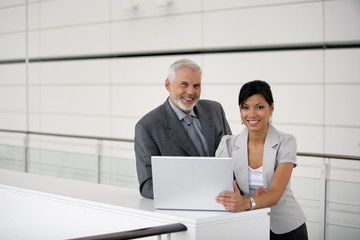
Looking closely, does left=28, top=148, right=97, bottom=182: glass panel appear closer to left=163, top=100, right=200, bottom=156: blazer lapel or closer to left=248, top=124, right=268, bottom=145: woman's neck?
left=163, top=100, right=200, bottom=156: blazer lapel

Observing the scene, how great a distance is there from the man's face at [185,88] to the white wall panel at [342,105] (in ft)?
10.4

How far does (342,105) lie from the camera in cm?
562

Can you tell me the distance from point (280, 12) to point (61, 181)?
3.89m

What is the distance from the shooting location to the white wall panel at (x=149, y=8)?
6.86m

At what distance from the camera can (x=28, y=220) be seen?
2959 mm

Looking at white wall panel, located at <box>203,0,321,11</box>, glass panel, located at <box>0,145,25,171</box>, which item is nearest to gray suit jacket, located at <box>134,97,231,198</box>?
white wall panel, located at <box>203,0,321,11</box>

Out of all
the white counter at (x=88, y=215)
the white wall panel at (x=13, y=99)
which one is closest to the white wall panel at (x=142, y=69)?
the white wall panel at (x=13, y=99)

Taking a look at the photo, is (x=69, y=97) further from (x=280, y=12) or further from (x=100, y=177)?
(x=280, y=12)

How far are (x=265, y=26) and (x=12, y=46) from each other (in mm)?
5842

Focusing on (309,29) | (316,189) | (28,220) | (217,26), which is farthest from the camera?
(217,26)

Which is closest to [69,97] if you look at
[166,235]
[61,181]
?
[61,181]

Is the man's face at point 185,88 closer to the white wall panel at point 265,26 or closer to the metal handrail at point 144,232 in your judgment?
the metal handrail at point 144,232

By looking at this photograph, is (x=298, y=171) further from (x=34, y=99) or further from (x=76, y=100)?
(x=34, y=99)

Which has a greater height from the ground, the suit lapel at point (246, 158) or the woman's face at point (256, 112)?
the woman's face at point (256, 112)
